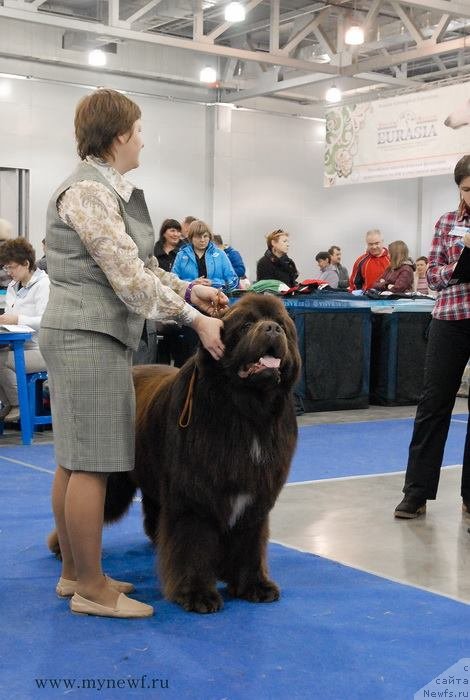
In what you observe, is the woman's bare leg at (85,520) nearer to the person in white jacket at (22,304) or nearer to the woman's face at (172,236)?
the person in white jacket at (22,304)

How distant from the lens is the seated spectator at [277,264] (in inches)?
390

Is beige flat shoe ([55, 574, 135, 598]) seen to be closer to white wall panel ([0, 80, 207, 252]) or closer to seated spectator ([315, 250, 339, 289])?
white wall panel ([0, 80, 207, 252])

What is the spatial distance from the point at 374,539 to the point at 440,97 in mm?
7883

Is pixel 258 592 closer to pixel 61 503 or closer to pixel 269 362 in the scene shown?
pixel 61 503

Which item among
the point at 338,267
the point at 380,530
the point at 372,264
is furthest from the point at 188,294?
the point at 338,267

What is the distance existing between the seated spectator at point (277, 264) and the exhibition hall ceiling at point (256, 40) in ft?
12.3

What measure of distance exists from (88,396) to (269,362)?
55 cm

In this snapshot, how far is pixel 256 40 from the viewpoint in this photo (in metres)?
15.7

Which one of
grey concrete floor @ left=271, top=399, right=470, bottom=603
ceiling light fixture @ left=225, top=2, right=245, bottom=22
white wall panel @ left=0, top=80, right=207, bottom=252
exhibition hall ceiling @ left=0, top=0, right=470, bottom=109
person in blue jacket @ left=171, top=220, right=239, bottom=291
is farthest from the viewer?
white wall panel @ left=0, top=80, right=207, bottom=252

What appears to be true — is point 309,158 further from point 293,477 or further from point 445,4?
point 293,477

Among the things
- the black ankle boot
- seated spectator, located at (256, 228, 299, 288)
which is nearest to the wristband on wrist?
the black ankle boot

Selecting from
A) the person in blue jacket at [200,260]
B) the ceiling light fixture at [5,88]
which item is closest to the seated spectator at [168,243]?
the person in blue jacket at [200,260]

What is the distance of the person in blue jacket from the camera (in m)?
8.27

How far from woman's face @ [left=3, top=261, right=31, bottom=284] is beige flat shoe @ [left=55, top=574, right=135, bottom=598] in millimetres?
3786
